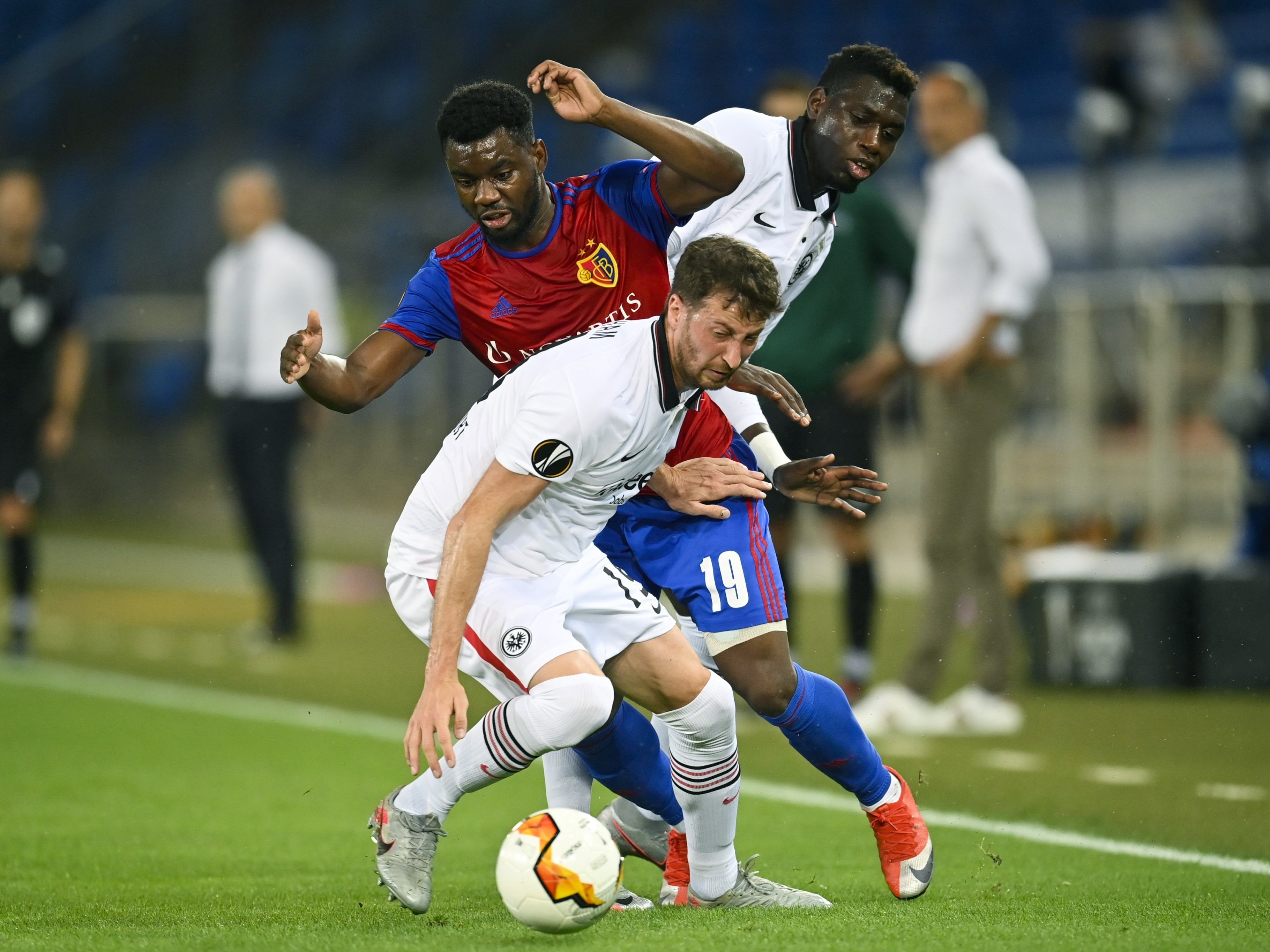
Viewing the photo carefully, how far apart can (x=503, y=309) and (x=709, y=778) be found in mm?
1229

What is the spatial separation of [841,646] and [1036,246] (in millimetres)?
2568

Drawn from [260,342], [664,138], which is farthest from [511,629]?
[260,342]

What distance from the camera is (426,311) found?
14.8 feet

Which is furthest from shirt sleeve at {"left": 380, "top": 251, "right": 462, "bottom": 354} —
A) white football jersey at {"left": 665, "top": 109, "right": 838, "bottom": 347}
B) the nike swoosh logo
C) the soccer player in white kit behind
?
the nike swoosh logo

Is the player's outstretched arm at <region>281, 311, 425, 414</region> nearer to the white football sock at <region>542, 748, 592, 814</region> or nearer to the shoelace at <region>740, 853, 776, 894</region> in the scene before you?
the white football sock at <region>542, 748, 592, 814</region>

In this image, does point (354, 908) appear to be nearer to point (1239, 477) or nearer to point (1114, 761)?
point (1114, 761)

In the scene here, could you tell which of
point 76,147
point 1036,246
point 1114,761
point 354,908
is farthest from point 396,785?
point 76,147

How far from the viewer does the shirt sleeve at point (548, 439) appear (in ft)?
12.9

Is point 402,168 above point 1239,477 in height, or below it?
above

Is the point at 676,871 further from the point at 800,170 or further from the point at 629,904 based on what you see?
the point at 800,170

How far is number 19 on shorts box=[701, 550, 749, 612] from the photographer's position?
14.6ft

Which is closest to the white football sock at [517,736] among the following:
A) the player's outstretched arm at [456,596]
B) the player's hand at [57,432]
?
the player's outstretched arm at [456,596]

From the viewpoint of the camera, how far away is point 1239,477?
11.5 metres

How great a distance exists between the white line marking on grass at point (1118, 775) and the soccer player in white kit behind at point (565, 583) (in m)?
1.99
